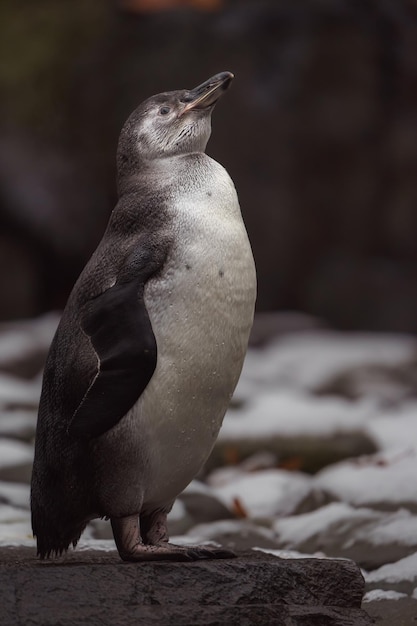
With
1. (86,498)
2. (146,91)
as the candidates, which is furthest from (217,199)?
(146,91)

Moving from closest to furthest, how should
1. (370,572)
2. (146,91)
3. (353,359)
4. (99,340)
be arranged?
1. (99,340)
2. (370,572)
3. (353,359)
4. (146,91)

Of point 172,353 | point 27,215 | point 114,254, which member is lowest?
point 172,353

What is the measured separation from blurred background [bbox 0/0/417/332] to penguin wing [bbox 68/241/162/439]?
245 inches

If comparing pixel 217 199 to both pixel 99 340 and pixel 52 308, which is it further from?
pixel 52 308

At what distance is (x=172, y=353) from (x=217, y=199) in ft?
1.46

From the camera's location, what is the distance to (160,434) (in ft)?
9.37

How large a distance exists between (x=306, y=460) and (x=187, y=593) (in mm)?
2529

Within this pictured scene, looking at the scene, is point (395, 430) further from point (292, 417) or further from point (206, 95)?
point (206, 95)

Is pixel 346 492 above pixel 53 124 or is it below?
below

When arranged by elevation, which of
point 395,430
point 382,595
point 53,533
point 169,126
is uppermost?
point 169,126

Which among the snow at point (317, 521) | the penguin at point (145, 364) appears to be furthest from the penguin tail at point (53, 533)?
the snow at point (317, 521)

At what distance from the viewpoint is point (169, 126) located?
3.15 meters

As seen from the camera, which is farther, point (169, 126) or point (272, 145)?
point (272, 145)

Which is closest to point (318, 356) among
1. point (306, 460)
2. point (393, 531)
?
point (306, 460)
